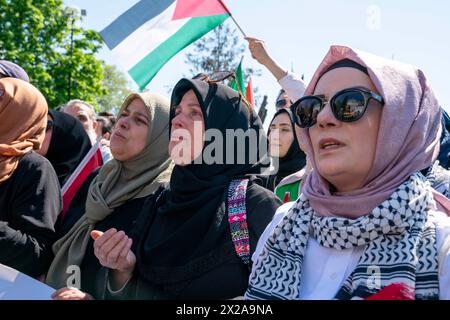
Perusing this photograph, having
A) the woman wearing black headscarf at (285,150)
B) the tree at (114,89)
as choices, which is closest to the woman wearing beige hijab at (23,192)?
the woman wearing black headscarf at (285,150)

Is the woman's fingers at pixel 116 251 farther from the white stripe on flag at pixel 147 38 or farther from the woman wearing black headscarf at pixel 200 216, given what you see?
the white stripe on flag at pixel 147 38

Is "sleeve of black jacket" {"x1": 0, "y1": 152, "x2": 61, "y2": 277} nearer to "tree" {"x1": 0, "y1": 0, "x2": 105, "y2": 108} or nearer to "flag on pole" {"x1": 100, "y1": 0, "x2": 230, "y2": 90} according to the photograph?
"flag on pole" {"x1": 100, "y1": 0, "x2": 230, "y2": 90}

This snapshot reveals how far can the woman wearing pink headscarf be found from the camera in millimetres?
1616

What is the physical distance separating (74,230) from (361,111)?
205cm

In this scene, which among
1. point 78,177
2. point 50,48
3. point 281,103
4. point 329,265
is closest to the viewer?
point 329,265

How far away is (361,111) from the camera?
175 centimetres

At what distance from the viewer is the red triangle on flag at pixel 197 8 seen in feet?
14.0

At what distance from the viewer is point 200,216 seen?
2619 millimetres

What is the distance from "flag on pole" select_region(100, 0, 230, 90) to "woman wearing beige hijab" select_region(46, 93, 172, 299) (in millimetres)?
772

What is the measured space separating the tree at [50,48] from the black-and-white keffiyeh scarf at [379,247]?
1685cm

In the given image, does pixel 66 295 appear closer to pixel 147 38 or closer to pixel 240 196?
pixel 240 196

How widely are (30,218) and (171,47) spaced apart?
189cm

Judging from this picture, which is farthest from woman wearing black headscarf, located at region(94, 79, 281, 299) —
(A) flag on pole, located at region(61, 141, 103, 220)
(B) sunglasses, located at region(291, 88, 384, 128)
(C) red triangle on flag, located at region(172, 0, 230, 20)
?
(C) red triangle on flag, located at region(172, 0, 230, 20)

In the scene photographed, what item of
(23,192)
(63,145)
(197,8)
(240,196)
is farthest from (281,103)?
(23,192)
